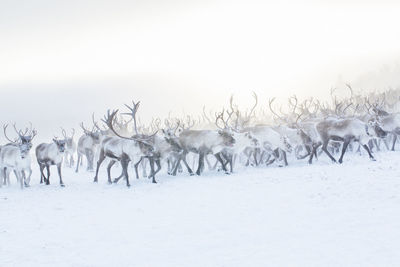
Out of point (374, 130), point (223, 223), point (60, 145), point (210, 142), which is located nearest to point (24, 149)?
point (60, 145)

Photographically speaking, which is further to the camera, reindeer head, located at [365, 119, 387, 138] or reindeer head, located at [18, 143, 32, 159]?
reindeer head, located at [365, 119, 387, 138]

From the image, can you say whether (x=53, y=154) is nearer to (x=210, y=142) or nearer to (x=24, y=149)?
(x=24, y=149)

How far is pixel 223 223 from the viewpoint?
8.42 m

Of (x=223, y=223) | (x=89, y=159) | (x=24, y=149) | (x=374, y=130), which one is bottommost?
(x=223, y=223)

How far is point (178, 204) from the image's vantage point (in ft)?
34.2

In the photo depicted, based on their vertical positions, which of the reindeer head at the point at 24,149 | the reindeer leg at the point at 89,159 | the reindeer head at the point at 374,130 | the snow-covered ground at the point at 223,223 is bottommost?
the snow-covered ground at the point at 223,223

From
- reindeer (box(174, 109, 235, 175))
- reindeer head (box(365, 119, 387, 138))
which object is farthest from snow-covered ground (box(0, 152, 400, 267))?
reindeer head (box(365, 119, 387, 138))

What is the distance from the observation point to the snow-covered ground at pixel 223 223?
660 centimetres

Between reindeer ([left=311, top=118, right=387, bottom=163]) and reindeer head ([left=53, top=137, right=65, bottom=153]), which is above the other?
reindeer head ([left=53, top=137, right=65, bottom=153])

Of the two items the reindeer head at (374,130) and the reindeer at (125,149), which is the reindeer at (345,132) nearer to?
the reindeer head at (374,130)

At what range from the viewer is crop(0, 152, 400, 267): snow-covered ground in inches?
260

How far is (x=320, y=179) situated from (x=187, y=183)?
Result: 172 inches

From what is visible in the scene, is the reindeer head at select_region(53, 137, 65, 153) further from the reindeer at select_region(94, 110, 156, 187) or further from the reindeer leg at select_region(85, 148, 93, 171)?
the reindeer leg at select_region(85, 148, 93, 171)

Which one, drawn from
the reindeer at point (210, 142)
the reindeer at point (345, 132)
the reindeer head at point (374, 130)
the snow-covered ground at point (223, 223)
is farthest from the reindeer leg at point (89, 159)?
the reindeer head at point (374, 130)
